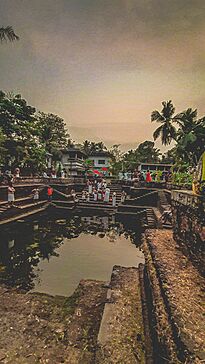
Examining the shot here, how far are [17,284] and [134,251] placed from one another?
453cm

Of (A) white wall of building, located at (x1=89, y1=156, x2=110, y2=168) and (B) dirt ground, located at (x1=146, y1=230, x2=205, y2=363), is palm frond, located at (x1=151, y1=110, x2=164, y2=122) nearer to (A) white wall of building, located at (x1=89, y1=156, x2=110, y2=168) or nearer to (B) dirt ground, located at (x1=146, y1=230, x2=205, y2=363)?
(A) white wall of building, located at (x1=89, y1=156, x2=110, y2=168)

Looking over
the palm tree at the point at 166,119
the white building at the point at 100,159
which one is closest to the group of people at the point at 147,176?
the palm tree at the point at 166,119

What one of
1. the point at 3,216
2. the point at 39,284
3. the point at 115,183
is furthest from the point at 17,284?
the point at 115,183

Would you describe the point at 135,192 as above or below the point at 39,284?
above

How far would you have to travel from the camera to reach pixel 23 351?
2836 mm

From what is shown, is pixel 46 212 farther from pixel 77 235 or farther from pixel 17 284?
pixel 17 284

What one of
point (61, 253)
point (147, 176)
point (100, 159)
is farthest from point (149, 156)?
point (61, 253)

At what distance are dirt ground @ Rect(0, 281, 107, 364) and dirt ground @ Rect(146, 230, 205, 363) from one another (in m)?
1.41

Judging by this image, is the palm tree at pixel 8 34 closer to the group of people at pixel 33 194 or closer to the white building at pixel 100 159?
the group of people at pixel 33 194

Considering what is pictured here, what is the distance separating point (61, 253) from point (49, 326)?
4.08 metres

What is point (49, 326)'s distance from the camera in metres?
3.36

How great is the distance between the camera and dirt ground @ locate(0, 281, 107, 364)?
2752 mm

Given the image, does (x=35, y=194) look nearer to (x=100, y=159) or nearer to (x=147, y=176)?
(x=147, y=176)

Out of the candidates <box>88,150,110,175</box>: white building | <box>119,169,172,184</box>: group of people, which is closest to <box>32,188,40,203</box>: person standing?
<box>119,169,172,184</box>: group of people
